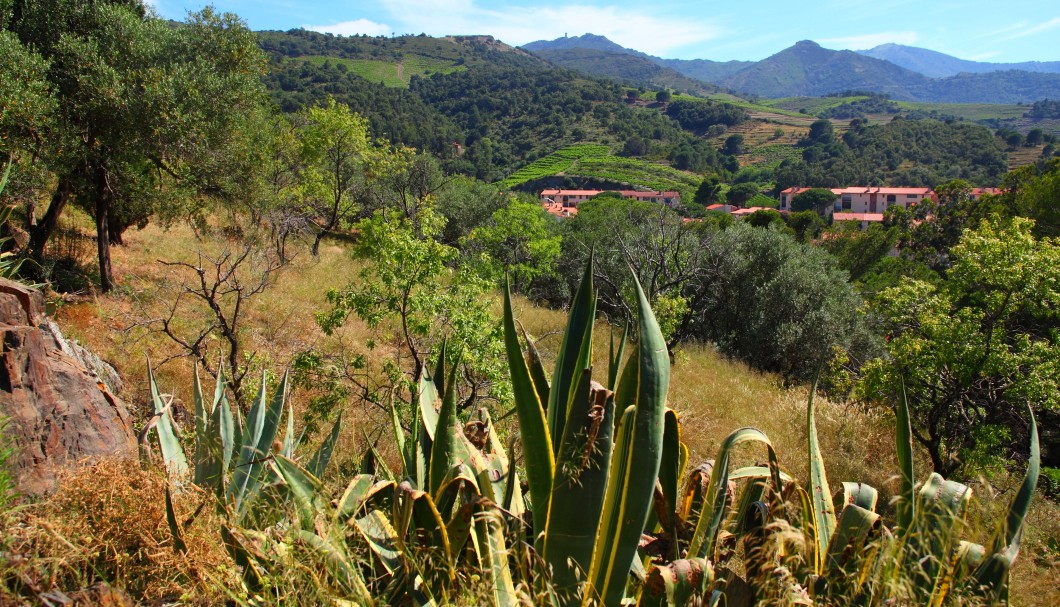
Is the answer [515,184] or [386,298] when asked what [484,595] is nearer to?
[386,298]

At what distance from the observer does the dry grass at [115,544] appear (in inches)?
70.9

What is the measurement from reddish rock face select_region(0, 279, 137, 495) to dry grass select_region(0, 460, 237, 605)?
0.25m

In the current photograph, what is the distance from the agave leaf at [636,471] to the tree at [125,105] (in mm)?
9255

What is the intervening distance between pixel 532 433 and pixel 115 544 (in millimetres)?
1617

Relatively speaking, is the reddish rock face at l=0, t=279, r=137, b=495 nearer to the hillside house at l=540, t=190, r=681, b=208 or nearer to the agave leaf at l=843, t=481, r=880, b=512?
the agave leaf at l=843, t=481, r=880, b=512

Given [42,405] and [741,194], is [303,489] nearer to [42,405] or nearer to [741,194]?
[42,405]

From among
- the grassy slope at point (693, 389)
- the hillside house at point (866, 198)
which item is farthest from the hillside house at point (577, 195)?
the grassy slope at point (693, 389)

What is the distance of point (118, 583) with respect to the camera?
1.94 m

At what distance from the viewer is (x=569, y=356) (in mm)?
1977

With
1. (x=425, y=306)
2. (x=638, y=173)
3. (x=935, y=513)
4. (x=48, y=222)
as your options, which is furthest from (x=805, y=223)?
(x=638, y=173)

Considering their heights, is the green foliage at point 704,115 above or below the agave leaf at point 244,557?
above

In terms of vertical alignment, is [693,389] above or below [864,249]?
below

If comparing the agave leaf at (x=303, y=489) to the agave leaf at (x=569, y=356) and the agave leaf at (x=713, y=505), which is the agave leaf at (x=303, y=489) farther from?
the agave leaf at (x=713, y=505)

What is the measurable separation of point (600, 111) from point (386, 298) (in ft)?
358
